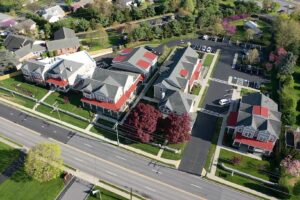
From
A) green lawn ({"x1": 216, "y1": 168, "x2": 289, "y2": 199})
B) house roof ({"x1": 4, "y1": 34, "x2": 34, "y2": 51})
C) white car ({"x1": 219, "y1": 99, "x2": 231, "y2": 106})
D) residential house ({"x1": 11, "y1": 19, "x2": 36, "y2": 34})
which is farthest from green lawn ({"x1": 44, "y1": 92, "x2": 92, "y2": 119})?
residential house ({"x1": 11, "y1": 19, "x2": 36, "y2": 34})

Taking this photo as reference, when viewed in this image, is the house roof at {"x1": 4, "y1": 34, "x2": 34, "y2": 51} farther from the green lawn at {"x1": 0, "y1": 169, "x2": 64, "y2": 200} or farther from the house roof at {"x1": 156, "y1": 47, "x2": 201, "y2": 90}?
the green lawn at {"x1": 0, "y1": 169, "x2": 64, "y2": 200}

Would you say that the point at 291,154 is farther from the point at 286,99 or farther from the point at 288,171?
the point at 286,99

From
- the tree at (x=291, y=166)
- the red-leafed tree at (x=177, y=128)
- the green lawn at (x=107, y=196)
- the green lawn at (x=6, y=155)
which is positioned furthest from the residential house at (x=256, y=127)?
the green lawn at (x=6, y=155)

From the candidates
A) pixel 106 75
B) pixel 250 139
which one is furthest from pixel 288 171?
pixel 106 75

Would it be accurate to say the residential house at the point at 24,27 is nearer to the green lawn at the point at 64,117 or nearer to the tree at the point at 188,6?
the green lawn at the point at 64,117

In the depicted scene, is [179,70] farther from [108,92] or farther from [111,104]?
[111,104]

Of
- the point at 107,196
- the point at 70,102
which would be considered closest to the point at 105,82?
the point at 70,102

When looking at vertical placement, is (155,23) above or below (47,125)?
above
